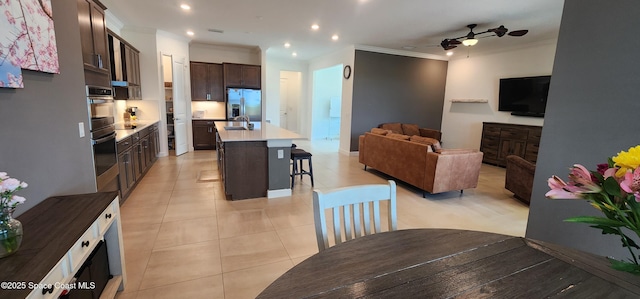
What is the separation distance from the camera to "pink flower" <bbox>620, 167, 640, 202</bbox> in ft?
1.95

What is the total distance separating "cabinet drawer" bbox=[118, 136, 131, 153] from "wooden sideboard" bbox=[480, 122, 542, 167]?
7.08 metres

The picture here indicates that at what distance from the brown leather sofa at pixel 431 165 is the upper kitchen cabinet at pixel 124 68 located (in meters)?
4.44

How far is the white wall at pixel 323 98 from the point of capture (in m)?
9.22

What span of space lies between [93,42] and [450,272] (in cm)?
365

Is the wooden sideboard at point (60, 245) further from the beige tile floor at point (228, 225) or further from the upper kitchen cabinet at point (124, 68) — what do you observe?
the upper kitchen cabinet at point (124, 68)

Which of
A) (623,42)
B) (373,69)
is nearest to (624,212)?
(623,42)

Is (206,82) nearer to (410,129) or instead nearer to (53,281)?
(410,129)

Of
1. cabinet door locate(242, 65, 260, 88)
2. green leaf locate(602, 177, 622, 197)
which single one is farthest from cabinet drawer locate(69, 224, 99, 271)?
cabinet door locate(242, 65, 260, 88)

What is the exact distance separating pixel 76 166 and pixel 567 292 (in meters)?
2.90

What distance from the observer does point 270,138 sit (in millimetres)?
3600

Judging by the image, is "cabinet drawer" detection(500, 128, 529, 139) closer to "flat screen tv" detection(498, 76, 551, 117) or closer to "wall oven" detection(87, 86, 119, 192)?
"flat screen tv" detection(498, 76, 551, 117)

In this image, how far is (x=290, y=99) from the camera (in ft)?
33.0

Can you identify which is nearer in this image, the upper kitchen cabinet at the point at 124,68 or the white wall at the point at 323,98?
the upper kitchen cabinet at the point at 124,68

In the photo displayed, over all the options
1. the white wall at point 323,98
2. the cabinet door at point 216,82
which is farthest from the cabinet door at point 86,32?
the white wall at point 323,98
